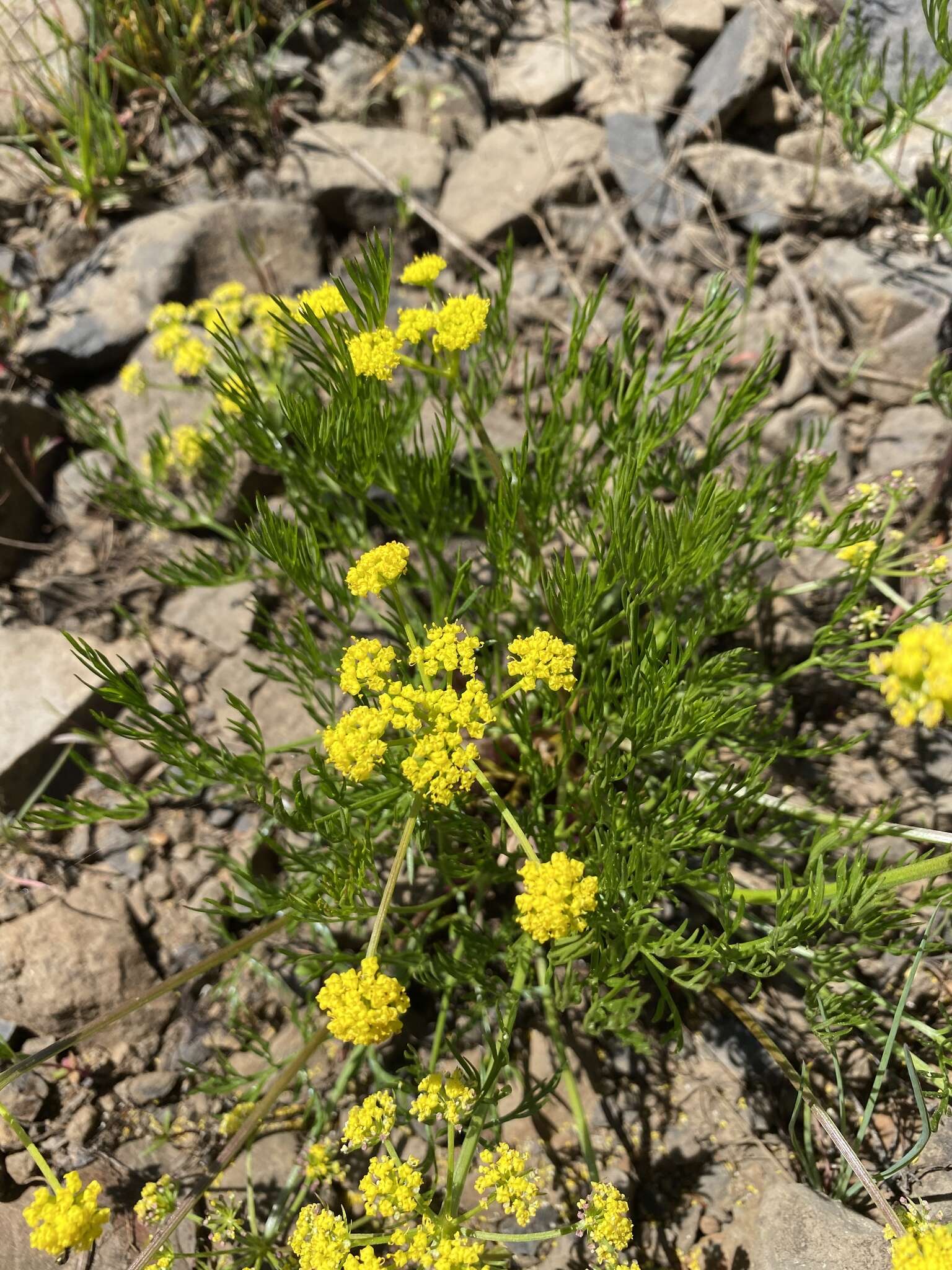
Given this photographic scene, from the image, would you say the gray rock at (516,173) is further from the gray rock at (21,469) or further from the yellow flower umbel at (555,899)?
the yellow flower umbel at (555,899)

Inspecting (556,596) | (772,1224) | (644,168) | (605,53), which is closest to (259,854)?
(556,596)

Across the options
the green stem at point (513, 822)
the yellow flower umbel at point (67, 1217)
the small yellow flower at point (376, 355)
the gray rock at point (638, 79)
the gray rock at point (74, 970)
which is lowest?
the gray rock at point (74, 970)

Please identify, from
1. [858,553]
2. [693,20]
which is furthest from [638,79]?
[858,553]

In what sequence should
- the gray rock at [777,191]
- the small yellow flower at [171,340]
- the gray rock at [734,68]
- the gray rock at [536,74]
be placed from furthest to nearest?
the gray rock at [536,74], the gray rock at [734,68], the gray rock at [777,191], the small yellow flower at [171,340]

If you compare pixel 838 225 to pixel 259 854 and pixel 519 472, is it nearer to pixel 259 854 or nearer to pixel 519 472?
pixel 519 472

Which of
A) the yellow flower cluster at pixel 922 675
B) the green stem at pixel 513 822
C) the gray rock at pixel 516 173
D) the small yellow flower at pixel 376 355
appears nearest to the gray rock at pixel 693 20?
the gray rock at pixel 516 173

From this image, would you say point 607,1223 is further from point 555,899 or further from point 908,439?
point 908,439

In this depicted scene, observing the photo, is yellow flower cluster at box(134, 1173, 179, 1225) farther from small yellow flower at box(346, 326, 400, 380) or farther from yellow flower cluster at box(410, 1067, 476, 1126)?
small yellow flower at box(346, 326, 400, 380)
